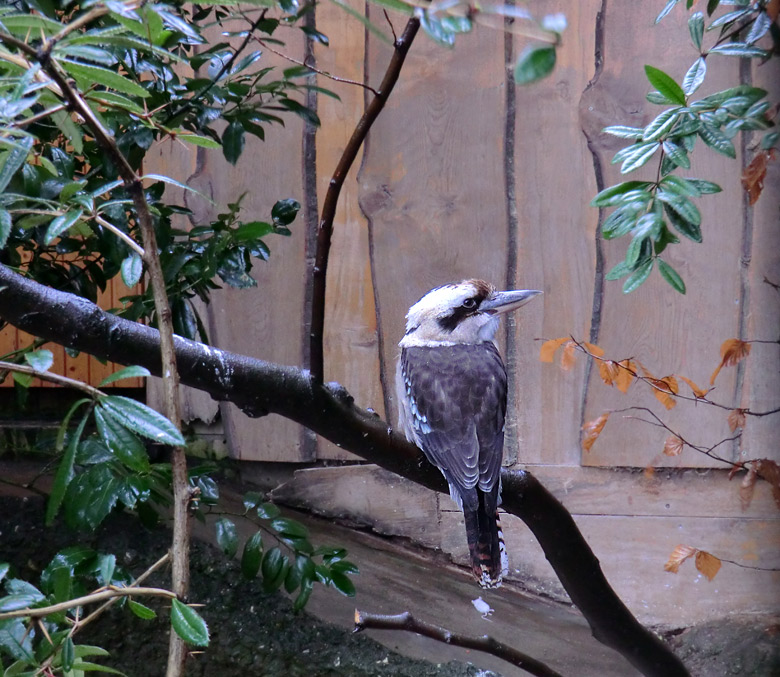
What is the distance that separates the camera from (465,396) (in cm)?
193

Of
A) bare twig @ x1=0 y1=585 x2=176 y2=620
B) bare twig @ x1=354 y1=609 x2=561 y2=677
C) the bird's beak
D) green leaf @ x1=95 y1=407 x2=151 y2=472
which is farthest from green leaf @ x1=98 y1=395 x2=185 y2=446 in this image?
the bird's beak

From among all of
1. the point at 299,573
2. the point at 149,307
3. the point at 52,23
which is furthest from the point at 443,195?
the point at 52,23

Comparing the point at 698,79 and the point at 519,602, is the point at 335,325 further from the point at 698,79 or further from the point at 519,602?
the point at 698,79

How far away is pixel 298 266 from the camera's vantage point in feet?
7.63

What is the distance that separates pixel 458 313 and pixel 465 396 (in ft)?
1.11

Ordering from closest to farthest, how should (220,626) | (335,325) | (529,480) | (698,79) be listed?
(698,79) < (529,480) < (220,626) < (335,325)

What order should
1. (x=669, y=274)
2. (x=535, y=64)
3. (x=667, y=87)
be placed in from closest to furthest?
(x=535, y=64), (x=667, y=87), (x=669, y=274)

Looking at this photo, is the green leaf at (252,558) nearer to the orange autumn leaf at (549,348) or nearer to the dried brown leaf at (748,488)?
the orange autumn leaf at (549,348)

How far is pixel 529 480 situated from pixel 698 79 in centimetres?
81

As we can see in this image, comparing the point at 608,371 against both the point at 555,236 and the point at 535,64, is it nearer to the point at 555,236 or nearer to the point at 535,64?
the point at 555,236

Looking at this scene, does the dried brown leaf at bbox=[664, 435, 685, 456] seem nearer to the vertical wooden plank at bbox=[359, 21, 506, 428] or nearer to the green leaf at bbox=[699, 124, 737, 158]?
the vertical wooden plank at bbox=[359, 21, 506, 428]

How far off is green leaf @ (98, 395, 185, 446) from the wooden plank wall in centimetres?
162

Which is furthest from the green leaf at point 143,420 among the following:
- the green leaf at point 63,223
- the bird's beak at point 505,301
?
the bird's beak at point 505,301

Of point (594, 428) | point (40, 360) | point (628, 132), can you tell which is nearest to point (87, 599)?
point (40, 360)
